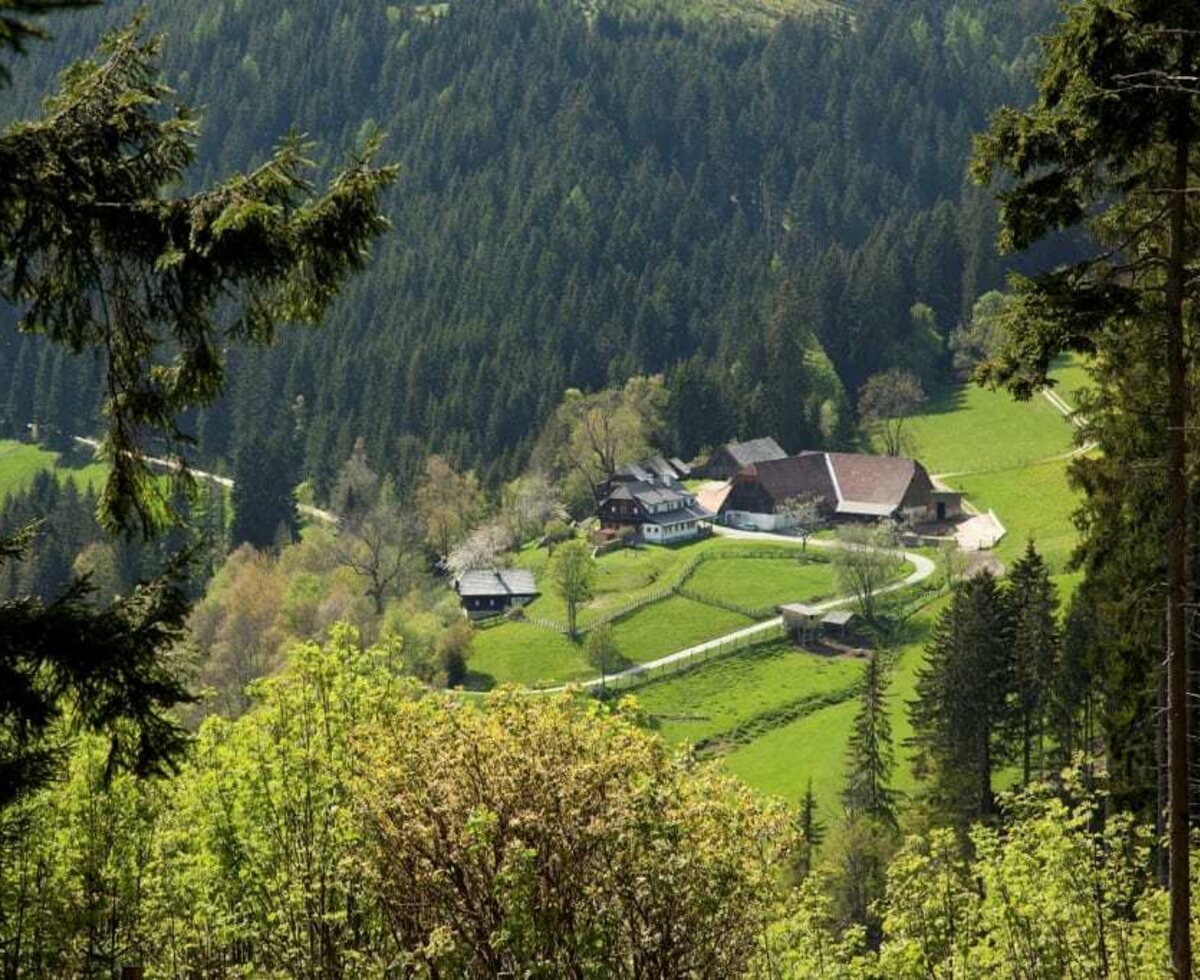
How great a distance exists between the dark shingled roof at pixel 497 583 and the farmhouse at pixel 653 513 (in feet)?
30.8

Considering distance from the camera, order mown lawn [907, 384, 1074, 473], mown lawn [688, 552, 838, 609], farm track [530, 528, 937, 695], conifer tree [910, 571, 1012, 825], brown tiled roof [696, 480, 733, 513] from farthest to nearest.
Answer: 1. mown lawn [907, 384, 1074, 473]
2. brown tiled roof [696, 480, 733, 513]
3. mown lawn [688, 552, 838, 609]
4. farm track [530, 528, 937, 695]
5. conifer tree [910, 571, 1012, 825]

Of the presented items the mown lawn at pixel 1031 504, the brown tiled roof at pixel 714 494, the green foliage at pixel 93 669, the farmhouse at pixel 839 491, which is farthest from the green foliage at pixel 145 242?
the brown tiled roof at pixel 714 494

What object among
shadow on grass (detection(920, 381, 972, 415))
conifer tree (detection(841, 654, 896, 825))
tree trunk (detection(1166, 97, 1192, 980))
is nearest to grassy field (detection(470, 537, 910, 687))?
conifer tree (detection(841, 654, 896, 825))

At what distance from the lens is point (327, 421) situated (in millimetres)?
145750

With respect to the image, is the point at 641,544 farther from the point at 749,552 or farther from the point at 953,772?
the point at 953,772

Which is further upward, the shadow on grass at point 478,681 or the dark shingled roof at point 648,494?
the dark shingled roof at point 648,494

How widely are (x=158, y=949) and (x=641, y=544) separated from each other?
8345cm

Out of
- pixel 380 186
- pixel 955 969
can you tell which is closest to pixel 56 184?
pixel 380 186

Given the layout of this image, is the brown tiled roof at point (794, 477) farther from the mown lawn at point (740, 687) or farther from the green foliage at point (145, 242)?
the green foliage at point (145, 242)

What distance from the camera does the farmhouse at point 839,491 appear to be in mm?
101812

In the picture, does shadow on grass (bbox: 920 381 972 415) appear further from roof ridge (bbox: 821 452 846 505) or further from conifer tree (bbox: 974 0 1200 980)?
conifer tree (bbox: 974 0 1200 980)

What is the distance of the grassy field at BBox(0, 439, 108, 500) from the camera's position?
142 meters

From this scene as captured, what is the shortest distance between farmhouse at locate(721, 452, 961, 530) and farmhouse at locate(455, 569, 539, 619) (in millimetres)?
18504

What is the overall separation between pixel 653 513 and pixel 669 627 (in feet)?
59.5
